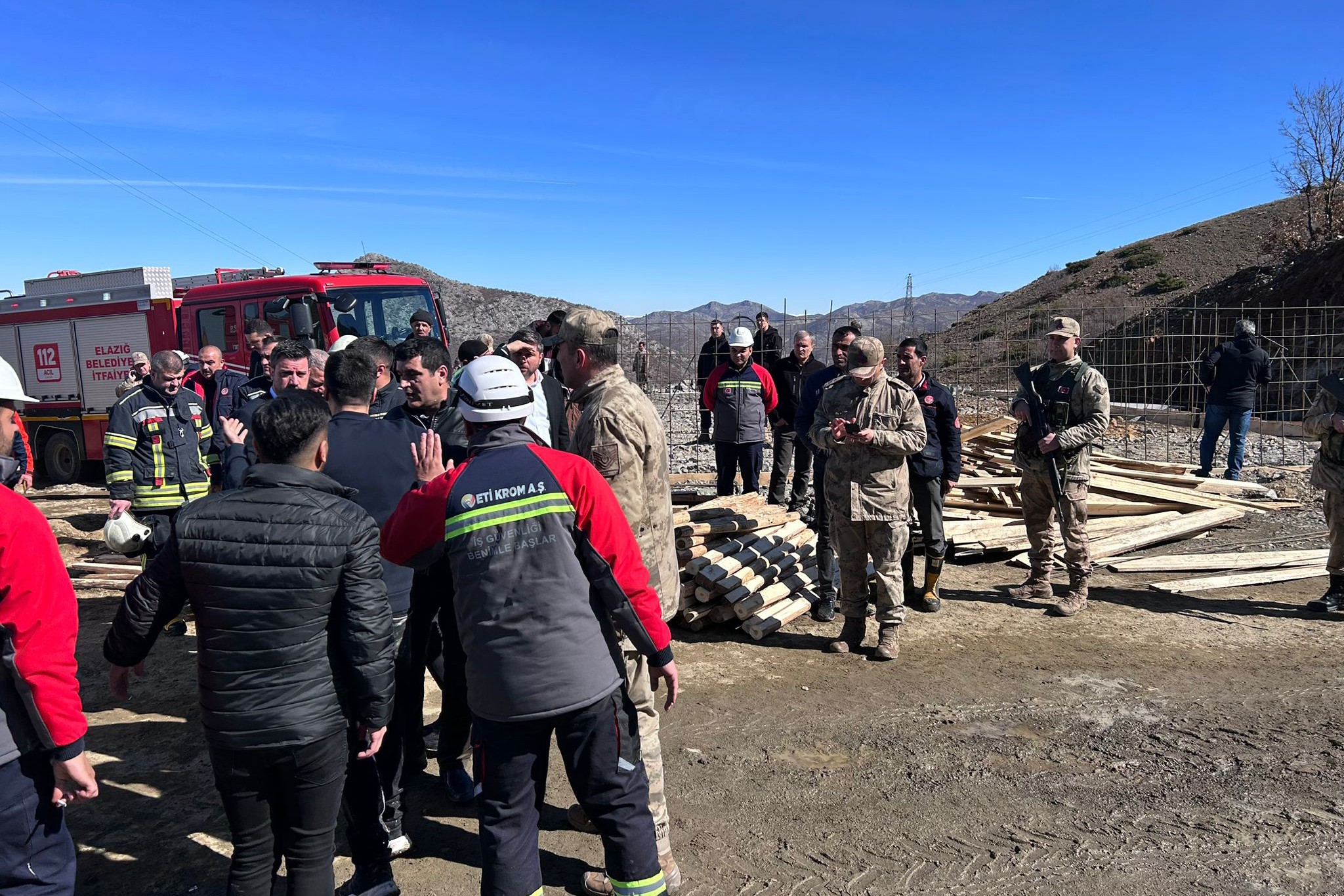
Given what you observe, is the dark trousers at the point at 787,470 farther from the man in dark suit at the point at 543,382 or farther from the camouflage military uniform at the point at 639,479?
the camouflage military uniform at the point at 639,479

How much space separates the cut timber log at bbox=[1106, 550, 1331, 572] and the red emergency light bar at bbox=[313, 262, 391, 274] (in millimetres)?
10200

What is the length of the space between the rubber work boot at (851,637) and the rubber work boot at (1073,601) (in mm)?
1903

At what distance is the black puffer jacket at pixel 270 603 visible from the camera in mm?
2650

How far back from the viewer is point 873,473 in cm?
600

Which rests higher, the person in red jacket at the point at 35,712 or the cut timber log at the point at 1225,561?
the person in red jacket at the point at 35,712

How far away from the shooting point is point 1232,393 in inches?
480

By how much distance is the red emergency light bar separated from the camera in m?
12.2

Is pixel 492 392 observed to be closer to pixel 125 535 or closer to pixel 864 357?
pixel 864 357

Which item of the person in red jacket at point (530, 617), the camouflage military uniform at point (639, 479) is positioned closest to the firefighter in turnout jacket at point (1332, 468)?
the camouflage military uniform at point (639, 479)

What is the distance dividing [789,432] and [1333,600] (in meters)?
5.23

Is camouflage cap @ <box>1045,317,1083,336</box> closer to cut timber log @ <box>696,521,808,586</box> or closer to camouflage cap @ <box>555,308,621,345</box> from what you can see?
cut timber log @ <box>696,521,808,586</box>

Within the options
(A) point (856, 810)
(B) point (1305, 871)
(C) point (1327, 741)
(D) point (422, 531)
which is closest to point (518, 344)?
(D) point (422, 531)

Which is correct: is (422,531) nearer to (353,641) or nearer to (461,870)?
(353,641)

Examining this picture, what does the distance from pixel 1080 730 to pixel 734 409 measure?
511cm
